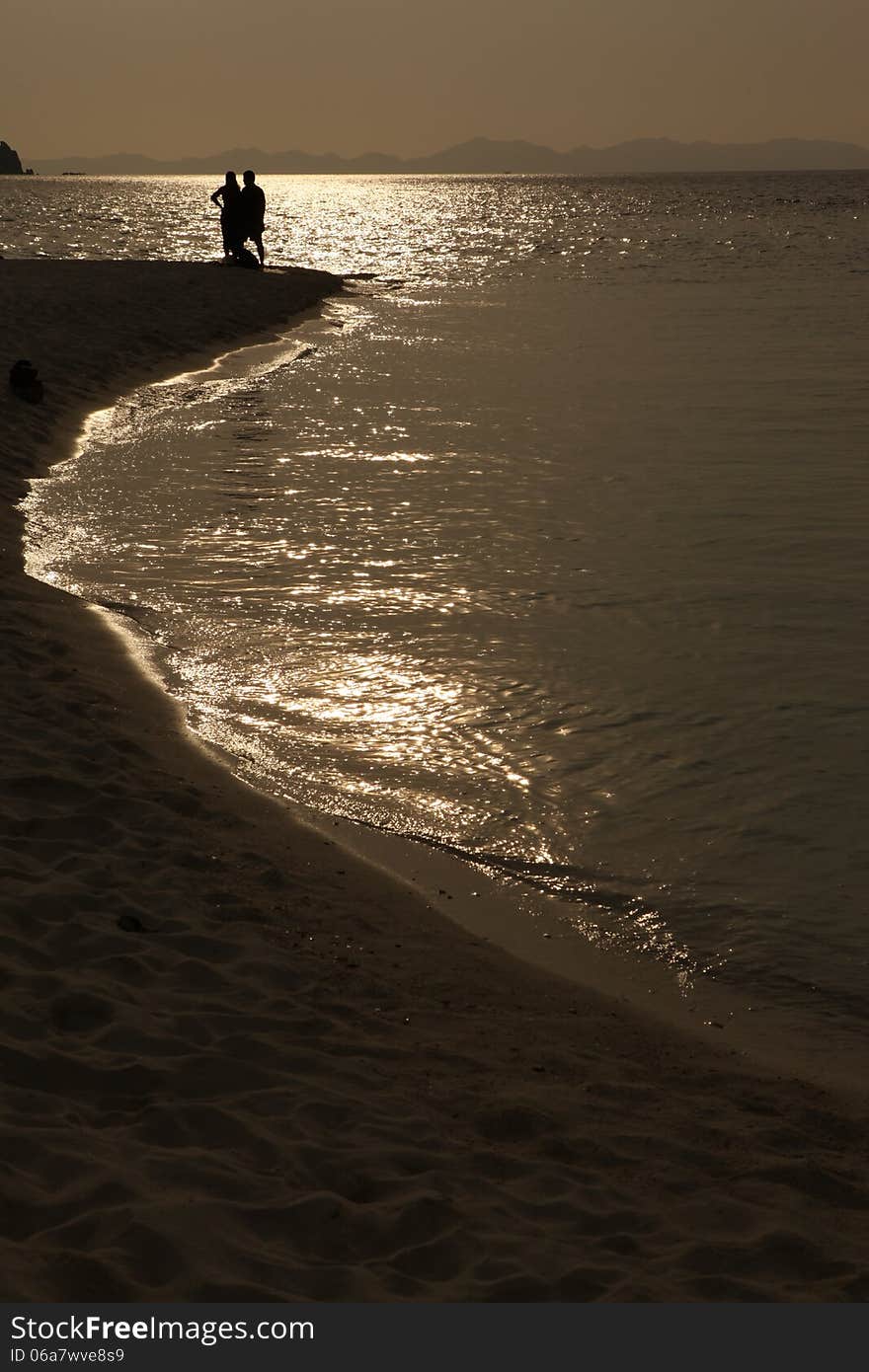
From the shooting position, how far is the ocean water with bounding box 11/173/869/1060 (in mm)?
6266

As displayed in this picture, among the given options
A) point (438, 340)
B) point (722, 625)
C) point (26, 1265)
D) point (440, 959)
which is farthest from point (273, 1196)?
point (438, 340)

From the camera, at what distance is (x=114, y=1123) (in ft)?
14.0

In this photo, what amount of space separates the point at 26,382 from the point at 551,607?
893cm

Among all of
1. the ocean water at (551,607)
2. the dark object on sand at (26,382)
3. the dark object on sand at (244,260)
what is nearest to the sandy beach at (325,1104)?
the ocean water at (551,607)

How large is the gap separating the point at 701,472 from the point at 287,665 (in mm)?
7339

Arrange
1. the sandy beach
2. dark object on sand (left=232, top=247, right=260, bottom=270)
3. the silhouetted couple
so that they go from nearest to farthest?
1. the sandy beach
2. the silhouetted couple
3. dark object on sand (left=232, top=247, right=260, bottom=270)

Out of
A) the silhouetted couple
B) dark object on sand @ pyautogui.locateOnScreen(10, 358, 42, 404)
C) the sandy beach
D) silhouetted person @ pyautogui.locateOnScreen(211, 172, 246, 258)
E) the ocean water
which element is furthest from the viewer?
silhouetted person @ pyautogui.locateOnScreen(211, 172, 246, 258)

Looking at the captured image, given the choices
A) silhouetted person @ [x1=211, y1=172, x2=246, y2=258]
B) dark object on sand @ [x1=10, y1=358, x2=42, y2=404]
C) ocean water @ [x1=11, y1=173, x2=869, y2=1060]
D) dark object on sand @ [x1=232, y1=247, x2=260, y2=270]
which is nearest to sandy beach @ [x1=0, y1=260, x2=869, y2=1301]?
ocean water @ [x1=11, y1=173, x2=869, y2=1060]

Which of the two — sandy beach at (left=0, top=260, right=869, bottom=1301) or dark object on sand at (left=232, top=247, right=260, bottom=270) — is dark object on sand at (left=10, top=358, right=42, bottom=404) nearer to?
sandy beach at (left=0, top=260, right=869, bottom=1301)

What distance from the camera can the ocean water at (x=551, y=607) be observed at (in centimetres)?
627

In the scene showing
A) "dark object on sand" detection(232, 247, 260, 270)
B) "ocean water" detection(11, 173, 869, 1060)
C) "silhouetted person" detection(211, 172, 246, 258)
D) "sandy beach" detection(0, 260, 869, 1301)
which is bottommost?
"sandy beach" detection(0, 260, 869, 1301)

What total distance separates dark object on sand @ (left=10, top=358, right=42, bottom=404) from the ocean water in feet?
3.01

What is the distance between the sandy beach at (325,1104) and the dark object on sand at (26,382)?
33.4 ft

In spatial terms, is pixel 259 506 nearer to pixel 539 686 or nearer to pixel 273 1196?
pixel 539 686
